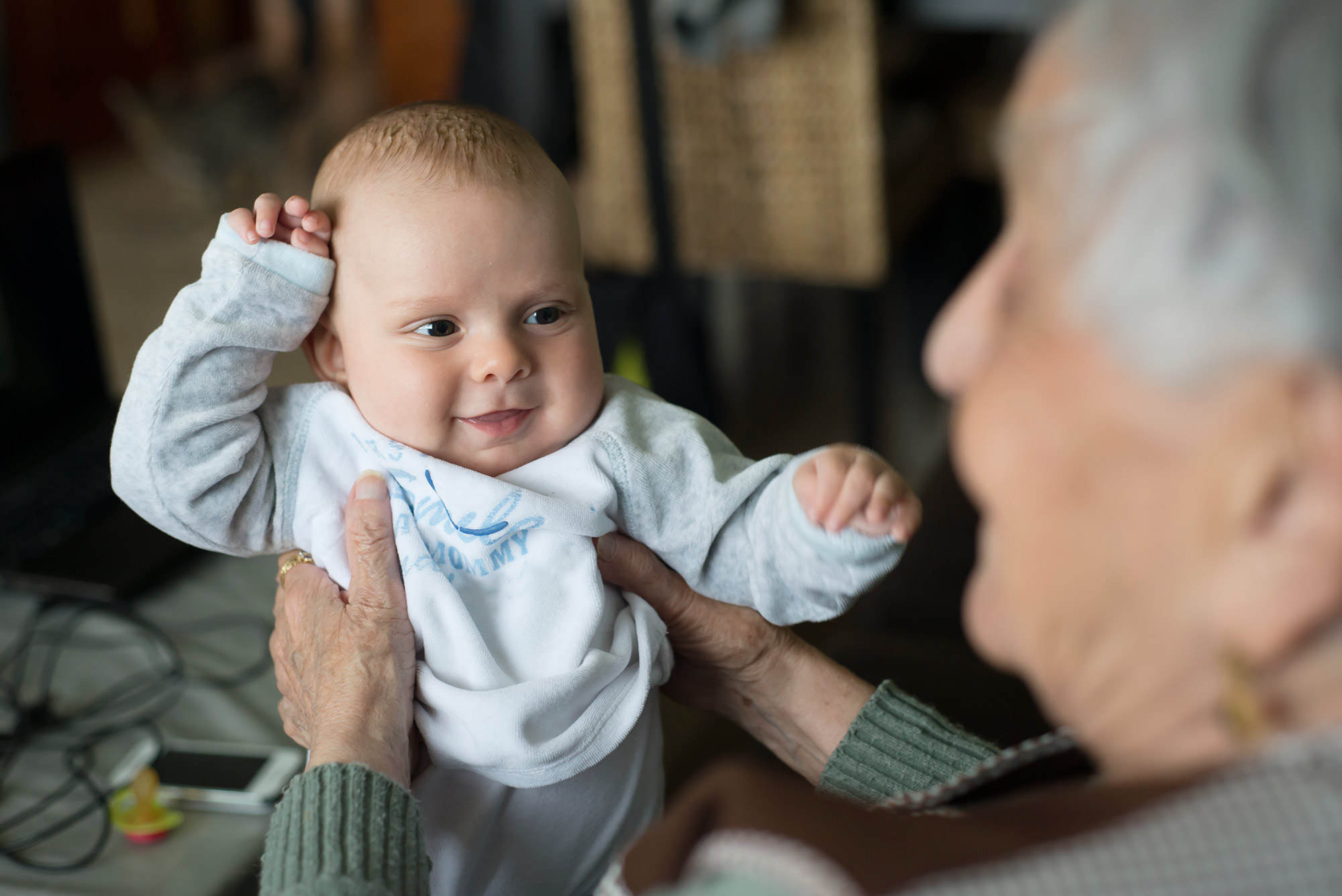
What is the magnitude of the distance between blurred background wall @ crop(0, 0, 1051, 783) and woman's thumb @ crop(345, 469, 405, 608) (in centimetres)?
73

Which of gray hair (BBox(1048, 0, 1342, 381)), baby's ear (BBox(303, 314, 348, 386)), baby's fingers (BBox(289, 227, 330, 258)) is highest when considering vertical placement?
gray hair (BBox(1048, 0, 1342, 381))

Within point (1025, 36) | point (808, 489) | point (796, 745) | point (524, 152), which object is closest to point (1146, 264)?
point (808, 489)

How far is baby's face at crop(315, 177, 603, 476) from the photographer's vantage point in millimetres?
879

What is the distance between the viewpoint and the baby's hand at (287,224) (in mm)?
882

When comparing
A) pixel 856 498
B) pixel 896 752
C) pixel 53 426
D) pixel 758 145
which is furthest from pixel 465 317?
pixel 758 145

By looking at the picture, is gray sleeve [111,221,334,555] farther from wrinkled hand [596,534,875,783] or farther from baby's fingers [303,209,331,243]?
wrinkled hand [596,534,875,783]

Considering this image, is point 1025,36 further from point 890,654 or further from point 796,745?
point 796,745

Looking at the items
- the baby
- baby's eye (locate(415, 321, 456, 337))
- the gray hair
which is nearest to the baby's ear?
the baby

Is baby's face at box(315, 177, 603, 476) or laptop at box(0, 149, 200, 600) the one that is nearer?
baby's face at box(315, 177, 603, 476)

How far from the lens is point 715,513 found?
926mm

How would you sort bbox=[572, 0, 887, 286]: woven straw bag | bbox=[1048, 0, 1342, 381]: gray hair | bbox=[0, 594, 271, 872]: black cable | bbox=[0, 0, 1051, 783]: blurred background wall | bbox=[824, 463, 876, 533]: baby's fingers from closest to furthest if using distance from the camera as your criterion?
bbox=[1048, 0, 1342, 381]: gray hair, bbox=[824, 463, 876, 533]: baby's fingers, bbox=[0, 594, 271, 872]: black cable, bbox=[0, 0, 1051, 783]: blurred background wall, bbox=[572, 0, 887, 286]: woven straw bag

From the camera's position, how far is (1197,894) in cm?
45

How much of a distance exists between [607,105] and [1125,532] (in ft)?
6.65

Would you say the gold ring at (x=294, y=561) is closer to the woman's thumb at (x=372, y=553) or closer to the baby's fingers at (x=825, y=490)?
the woman's thumb at (x=372, y=553)
